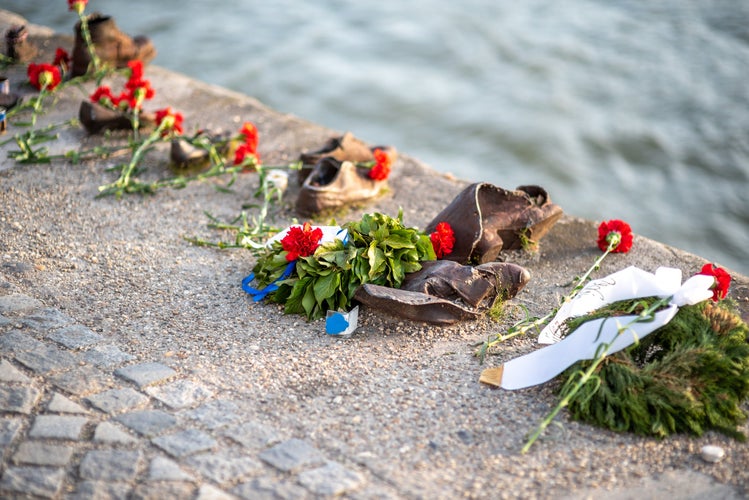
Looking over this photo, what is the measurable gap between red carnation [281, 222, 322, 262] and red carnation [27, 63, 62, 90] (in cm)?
284

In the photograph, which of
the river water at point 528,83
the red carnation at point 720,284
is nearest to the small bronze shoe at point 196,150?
the red carnation at point 720,284

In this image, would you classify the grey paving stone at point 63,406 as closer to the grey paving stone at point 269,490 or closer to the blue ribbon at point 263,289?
the grey paving stone at point 269,490

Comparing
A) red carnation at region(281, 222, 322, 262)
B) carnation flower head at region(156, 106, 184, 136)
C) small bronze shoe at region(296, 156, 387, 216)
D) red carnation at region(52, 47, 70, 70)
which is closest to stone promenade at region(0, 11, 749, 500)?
red carnation at region(281, 222, 322, 262)

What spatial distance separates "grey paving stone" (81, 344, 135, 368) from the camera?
285cm

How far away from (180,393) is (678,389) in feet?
5.65

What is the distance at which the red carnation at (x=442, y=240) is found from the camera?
11.6ft

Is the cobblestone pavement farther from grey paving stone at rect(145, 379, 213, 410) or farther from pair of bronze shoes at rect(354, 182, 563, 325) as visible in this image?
pair of bronze shoes at rect(354, 182, 563, 325)

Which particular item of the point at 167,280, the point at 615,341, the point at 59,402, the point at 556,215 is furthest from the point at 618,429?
the point at 167,280

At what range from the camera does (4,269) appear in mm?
3498

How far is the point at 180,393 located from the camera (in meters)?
2.71

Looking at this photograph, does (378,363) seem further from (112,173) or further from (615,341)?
(112,173)

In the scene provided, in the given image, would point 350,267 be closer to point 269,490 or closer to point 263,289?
point 263,289

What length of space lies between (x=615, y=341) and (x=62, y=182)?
3.33 meters

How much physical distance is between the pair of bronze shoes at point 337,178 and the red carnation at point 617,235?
132 cm
